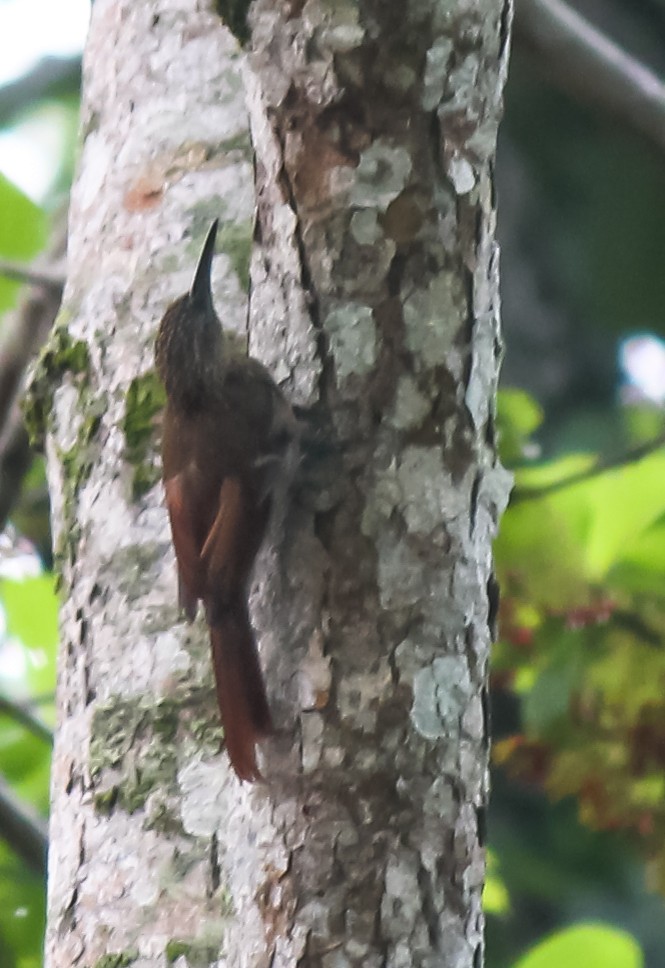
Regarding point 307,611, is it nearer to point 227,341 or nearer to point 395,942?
point 395,942

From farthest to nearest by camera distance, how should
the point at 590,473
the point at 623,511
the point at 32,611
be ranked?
1. the point at 32,611
2. the point at 590,473
3. the point at 623,511

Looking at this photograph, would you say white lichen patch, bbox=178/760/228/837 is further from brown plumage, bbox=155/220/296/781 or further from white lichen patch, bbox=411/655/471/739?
white lichen patch, bbox=411/655/471/739

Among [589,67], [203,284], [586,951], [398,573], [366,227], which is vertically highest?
[589,67]

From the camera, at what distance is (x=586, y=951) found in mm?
1908

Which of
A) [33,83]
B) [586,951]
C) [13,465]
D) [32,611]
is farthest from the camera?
[33,83]

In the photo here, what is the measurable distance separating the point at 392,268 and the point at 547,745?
1.30 meters

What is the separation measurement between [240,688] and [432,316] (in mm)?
411

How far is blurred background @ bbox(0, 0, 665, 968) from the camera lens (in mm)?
2244

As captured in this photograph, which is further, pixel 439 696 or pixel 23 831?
pixel 23 831

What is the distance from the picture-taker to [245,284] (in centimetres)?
192

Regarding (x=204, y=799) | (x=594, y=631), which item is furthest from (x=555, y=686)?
(x=204, y=799)

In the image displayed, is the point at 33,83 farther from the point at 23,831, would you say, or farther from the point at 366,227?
the point at 366,227

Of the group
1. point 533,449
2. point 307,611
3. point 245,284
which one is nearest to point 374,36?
point 307,611

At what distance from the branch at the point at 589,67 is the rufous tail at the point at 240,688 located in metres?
1.50
